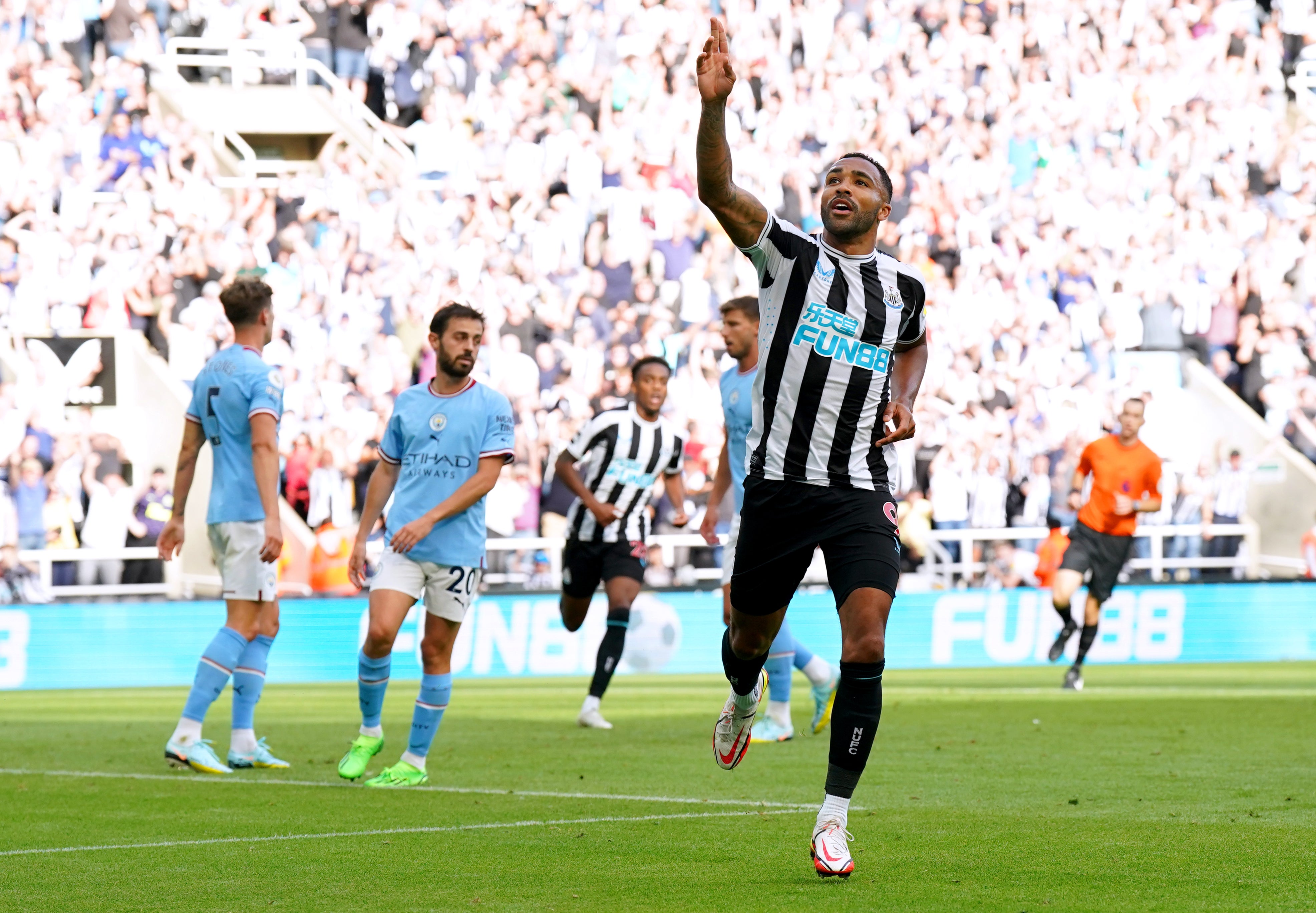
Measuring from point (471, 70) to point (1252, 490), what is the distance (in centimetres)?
1232

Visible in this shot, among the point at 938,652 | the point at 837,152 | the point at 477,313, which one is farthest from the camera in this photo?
the point at 837,152

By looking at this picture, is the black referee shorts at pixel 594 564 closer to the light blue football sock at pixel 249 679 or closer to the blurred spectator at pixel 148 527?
the light blue football sock at pixel 249 679

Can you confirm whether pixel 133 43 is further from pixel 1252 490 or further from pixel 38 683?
pixel 1252 490

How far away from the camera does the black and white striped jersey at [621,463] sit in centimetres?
1264

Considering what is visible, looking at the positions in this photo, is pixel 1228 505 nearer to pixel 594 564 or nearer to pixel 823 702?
pixel 823 702

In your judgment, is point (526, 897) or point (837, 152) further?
point (837, 152)

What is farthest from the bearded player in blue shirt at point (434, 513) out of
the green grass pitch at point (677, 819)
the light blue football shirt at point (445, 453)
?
the green grass pitch at point (677, 819)

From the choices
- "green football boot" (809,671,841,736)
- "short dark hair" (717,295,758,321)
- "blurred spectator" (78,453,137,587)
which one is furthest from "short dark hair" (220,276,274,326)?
"blurred spectator" (78,453,137,587)

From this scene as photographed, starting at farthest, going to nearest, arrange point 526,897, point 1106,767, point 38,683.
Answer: point 38,683 < point 1106,767 < point 526,897

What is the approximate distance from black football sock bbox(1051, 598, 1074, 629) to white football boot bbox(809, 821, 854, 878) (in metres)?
10.5

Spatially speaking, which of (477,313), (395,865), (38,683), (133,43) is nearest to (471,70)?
(133,43)

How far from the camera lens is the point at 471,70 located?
25.6 metres

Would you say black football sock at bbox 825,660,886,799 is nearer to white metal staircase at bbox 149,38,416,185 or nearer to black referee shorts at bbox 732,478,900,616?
black referee shorts at bbox 732,478,900,616

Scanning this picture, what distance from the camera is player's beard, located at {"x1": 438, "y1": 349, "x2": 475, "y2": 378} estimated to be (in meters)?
8.67
